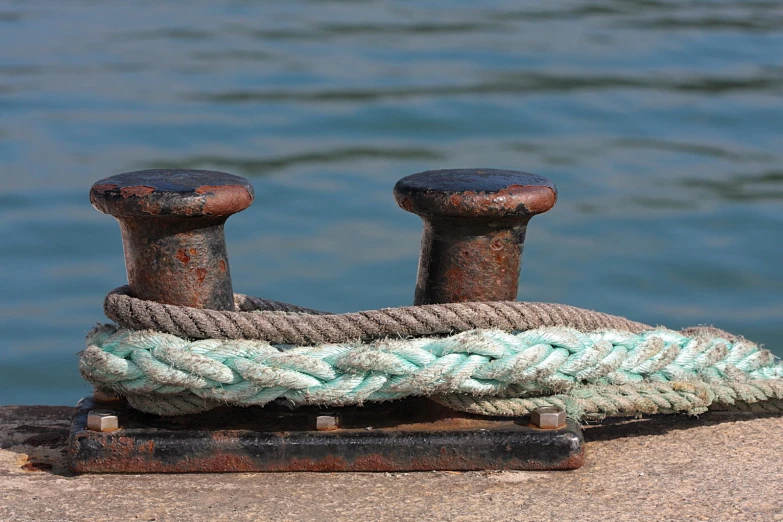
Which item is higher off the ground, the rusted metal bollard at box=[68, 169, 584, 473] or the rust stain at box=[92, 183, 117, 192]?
the rust stain at box=[92, 183, 117, 192]

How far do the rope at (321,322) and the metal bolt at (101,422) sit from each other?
165 millimetres

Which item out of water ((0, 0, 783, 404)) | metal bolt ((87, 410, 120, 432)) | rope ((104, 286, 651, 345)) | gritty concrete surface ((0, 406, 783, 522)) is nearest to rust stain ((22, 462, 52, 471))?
gritty concrete surface ((0, 406, 783, 522))

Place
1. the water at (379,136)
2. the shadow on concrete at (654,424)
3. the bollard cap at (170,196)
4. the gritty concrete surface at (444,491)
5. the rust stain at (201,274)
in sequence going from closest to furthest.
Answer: the gritty concrete surface at (444,491)
the bollard cap at (170,196)
the rust stain at (201,274)
the shadow on concrete at (654,424)
the water at (379,136)

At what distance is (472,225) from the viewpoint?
6.48 ft

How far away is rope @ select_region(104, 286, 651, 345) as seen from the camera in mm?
1897

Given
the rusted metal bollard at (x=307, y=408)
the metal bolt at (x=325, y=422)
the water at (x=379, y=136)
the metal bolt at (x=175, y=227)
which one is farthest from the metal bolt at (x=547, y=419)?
the water at (x=379, y=136)

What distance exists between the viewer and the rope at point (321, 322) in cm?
190

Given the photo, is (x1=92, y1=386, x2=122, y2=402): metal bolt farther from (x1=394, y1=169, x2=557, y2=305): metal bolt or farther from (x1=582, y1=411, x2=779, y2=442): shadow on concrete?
(x1=582, y1=411, x2=779, y2=442): shadow on concrete

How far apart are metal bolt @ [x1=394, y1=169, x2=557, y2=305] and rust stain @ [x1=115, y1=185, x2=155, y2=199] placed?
451mm

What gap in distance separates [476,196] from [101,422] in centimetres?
77

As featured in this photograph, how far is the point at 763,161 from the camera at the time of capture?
601cm

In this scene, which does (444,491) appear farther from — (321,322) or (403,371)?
(321,322)

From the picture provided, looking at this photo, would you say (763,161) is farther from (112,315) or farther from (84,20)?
(84,20)

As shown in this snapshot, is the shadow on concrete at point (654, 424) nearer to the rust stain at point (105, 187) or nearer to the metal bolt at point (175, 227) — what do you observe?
the metal bolt at point (175, 227)
